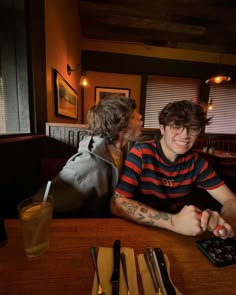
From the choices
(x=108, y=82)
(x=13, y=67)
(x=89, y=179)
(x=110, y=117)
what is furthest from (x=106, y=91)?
(x=89, y=179)

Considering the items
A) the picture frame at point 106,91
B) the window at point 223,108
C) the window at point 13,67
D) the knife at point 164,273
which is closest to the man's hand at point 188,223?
the knife at point 164,273

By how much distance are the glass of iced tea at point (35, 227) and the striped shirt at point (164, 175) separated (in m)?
0.49

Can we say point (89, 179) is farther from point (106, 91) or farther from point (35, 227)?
point (106, 91)

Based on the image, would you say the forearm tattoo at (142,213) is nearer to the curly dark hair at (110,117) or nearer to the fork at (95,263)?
the fork at (95,263)

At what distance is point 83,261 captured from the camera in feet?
1.57

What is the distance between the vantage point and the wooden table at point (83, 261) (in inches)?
16.0

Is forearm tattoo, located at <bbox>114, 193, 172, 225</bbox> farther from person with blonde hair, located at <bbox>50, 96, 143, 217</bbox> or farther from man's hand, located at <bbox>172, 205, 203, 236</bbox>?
person with blonde hair, located at <bbox>50, 96, 143, 217</bbox>

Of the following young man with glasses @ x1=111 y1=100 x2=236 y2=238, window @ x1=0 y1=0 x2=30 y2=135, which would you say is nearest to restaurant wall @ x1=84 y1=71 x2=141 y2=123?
window @ x1=0 y1=0 x2=30 y2=135

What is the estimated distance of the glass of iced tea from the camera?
0.50 metres

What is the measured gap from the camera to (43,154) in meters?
1.76

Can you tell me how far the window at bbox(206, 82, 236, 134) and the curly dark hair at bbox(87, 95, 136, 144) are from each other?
174 inches

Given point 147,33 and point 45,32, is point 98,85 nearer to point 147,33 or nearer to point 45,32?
point 147,33

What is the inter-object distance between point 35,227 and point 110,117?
81cm

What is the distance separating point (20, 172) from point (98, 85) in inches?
145
